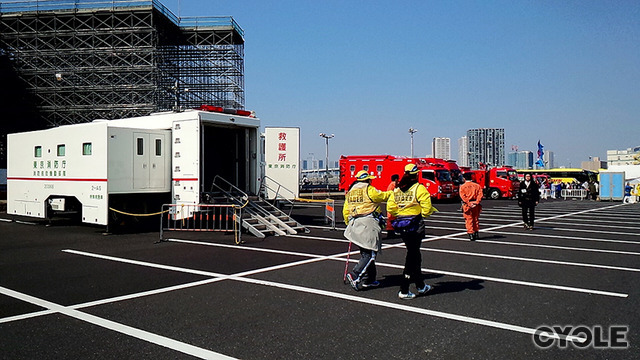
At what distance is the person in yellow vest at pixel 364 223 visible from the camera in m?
6.61

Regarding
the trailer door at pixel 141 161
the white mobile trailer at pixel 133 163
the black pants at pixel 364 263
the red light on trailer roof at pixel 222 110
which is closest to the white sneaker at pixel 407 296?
the black pants at pixel 364 263

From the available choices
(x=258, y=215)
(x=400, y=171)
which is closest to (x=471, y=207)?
(x=258, y=215)

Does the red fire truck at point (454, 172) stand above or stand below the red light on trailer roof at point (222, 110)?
below

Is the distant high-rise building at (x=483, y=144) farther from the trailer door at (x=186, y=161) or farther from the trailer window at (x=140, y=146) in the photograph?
the trailer window at (x=140, y=146)

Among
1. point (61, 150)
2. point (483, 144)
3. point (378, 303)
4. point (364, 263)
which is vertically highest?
point (483, 144)

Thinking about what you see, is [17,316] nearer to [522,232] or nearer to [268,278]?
[268,278]

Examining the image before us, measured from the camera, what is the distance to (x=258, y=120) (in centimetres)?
1496

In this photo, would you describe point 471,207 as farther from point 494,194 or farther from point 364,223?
point 494,194

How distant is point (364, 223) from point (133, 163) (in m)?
9.12

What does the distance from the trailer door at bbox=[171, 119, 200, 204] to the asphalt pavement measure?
2363 millimetres

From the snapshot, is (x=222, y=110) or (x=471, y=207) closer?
(x=471, y=207)

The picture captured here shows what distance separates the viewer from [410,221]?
6324mm

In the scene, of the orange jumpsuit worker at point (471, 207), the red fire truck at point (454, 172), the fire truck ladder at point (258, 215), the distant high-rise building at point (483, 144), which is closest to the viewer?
the orange jumpsuit worker at point (471, 207)

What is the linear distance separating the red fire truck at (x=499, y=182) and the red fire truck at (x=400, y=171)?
553 centimetres
